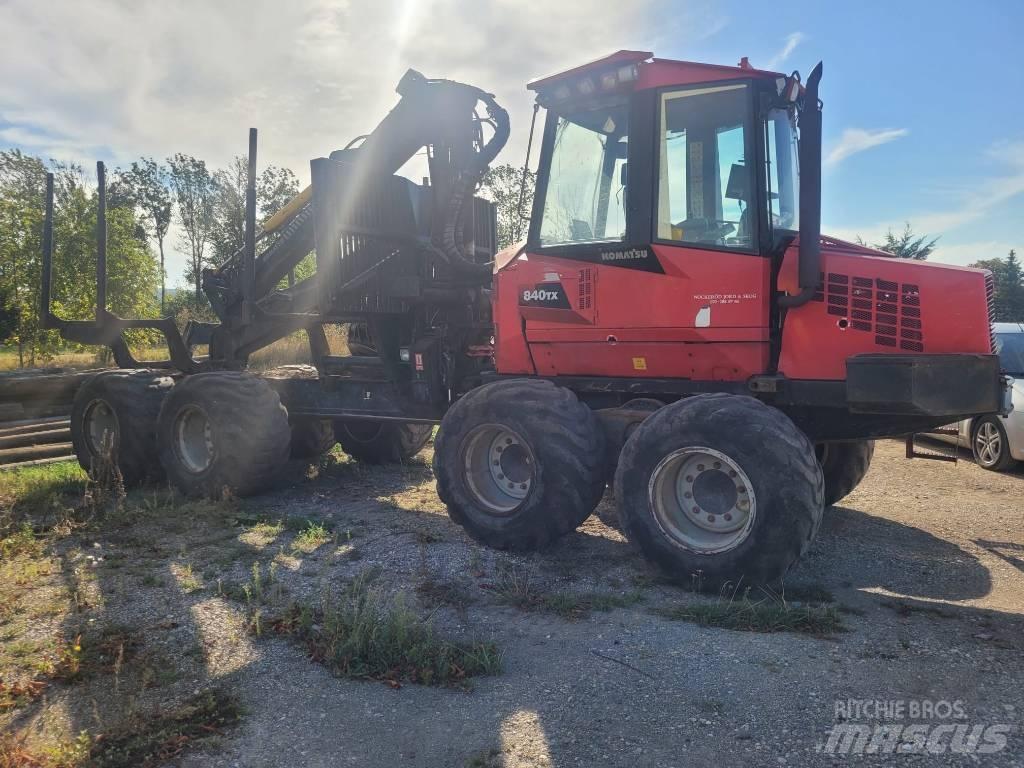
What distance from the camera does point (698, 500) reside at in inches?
205

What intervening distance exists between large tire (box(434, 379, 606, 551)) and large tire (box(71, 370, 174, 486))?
4168 millimetres

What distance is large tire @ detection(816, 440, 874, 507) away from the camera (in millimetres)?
7082

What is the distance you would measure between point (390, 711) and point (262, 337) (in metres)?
6.54

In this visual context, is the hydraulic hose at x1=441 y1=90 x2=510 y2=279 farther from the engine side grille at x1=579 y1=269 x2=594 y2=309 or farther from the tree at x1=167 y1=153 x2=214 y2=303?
the tree at x1=167 y1=153 x2=214 y2=303

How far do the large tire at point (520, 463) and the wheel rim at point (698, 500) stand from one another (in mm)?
617

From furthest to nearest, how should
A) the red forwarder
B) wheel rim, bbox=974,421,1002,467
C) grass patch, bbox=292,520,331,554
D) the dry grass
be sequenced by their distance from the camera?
1. the dry grass
2. wheel rim, bbox=974,421,1002,467
3. grass patch, bbox=292,520,331,554
4. the red forwarder

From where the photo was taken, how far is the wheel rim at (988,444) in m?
9.54

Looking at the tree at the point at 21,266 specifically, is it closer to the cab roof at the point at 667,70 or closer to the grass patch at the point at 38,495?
the grass patch at the point at 38,495

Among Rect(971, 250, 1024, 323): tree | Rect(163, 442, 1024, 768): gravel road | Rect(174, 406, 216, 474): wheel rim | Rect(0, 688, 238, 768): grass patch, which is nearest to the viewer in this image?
Rect(0, 688, 238, 768): grass patch

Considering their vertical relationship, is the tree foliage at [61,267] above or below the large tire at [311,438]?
above

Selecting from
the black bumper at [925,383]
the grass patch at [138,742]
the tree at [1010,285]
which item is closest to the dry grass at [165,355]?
the black bumper at [925,383]

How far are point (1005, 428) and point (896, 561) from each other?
15.9 feet

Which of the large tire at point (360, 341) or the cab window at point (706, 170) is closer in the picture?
the cab window at point (706, 170)

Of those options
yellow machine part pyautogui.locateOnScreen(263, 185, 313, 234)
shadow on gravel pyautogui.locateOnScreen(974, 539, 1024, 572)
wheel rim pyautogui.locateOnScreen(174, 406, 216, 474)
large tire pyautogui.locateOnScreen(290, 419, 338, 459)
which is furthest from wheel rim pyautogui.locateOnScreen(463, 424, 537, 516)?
yellow machine part pyautogui.locateOnScreen(263, 185, 313, 234)
